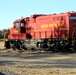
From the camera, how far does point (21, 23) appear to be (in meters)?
33.0

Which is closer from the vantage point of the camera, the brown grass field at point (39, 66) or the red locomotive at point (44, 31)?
the brown grass field at point (39, 66)

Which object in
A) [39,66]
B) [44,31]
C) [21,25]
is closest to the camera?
[39,66]

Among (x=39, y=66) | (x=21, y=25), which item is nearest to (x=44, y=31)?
(x=21, y=25)

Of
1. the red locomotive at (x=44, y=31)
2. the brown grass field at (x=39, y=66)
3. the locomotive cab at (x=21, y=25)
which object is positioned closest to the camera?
the brown grass field at (x=39, y=66)

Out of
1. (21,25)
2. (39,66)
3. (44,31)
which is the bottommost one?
(39,66)

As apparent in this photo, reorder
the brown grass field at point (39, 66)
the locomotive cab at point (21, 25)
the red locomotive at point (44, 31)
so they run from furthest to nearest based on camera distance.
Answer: the locomotive cab at point (21, 25) < the red locomotive at point (44, 31) < the brown grass field at point (39, 66)

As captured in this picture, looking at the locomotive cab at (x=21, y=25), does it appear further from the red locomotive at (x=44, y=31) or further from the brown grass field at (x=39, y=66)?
the brown grass field at (x=39, y=66)

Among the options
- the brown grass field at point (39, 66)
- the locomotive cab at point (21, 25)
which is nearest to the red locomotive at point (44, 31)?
the locomotive cab at point (21, 25)

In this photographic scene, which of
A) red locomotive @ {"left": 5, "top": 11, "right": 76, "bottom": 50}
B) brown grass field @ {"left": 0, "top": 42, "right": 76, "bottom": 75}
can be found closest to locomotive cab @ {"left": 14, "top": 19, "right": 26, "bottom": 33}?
red locomotive @ {"left": 5, "top": 11, "right": 76, "bottom": 50}

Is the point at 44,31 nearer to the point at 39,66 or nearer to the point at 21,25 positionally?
the point at 21,25

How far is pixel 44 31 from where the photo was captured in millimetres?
30312

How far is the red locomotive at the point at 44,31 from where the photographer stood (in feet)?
Result: 92.6

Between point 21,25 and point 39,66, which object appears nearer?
point 39,66

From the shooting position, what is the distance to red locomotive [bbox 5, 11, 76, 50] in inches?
1112
